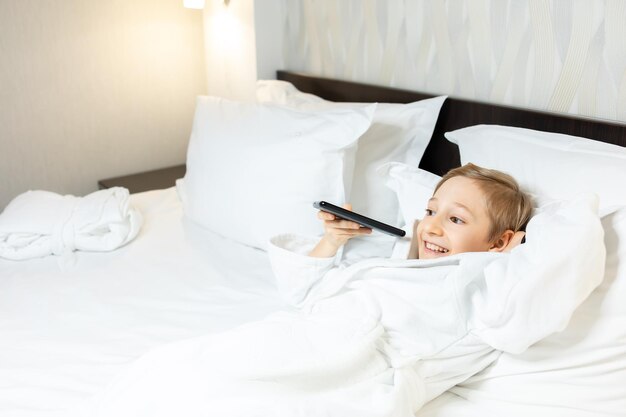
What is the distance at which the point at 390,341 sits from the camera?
1.16 m

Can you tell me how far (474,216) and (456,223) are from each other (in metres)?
0.04

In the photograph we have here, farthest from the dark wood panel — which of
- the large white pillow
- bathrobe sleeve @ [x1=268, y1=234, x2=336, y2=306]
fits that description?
the large white pillow

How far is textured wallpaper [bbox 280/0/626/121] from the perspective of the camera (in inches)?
56.9

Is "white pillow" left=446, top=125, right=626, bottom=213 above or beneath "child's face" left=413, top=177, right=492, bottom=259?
above

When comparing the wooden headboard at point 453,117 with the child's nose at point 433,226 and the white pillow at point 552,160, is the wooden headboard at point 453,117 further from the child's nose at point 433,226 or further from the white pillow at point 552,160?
the child's nose at point 433,226

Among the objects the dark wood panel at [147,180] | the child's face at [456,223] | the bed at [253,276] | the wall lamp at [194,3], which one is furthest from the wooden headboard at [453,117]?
the dark wood panel at [147,180]

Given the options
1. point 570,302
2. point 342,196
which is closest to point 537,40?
point 342,196

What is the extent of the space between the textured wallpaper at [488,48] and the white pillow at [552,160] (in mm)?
160

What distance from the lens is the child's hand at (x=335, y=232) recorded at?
57.8 inches

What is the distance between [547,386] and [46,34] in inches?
89.8

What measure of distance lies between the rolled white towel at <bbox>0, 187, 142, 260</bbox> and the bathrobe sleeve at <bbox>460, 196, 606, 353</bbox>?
3.97ft

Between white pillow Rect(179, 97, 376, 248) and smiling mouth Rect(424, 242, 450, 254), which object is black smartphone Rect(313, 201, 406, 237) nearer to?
smiling mouth Rect(424, 242, 450, 254)

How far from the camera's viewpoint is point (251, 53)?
2.54 metres

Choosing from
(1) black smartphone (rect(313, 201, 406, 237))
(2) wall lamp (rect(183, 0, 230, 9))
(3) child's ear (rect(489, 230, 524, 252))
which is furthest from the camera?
(2) wall lamp (rect(183, 0, 230, 9))
